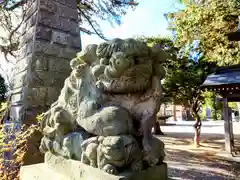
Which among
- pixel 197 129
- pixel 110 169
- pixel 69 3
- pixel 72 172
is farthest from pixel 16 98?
pixel 197 129

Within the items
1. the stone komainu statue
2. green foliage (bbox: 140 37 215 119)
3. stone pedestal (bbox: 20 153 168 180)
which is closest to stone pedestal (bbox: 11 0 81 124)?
stone pedestal (bbox: 20 153 168 180)

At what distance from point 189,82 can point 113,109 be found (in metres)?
7.11

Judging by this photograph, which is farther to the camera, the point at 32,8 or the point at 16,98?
the point at 32,8

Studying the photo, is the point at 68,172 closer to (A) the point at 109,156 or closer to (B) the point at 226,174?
(A) the point at 109,156

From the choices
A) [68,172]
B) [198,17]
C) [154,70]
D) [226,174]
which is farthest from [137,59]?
[198,17]

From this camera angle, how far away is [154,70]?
1201 millimetres

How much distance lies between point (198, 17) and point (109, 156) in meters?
6.77

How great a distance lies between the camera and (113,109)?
1.08m

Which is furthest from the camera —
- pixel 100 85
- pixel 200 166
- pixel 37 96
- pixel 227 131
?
pixel 227 131

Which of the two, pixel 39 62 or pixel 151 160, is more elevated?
Result: pixel 39 62

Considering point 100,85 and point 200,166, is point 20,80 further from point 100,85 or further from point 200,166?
point 200,166

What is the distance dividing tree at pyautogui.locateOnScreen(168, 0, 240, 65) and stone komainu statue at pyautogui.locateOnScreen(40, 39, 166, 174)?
6.31 metres

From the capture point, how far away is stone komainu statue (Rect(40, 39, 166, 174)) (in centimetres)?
99

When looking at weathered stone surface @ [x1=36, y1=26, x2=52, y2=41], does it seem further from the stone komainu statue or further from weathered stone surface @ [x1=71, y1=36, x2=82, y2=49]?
the stone komainu statue
